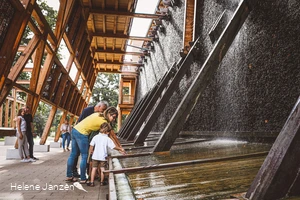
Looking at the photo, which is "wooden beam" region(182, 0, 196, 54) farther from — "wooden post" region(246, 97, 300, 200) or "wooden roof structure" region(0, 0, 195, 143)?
"wooden post" region(246, 97, 300, 200)

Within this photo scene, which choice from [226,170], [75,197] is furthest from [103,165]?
[226,170]

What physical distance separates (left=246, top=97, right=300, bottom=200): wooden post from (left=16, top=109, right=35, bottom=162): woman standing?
24.5 feet

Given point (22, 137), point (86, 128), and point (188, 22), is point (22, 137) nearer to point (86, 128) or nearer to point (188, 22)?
point (86, 128)

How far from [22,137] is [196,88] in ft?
19.4

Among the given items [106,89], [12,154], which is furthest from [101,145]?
[106,89]

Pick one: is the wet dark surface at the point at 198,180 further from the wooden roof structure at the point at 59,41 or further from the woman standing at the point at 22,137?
the woman standing at the point at 22,137

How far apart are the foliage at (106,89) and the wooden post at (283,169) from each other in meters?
35.5

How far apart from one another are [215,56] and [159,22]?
9.31 m

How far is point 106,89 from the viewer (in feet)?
125

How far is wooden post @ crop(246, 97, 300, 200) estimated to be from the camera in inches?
45.7

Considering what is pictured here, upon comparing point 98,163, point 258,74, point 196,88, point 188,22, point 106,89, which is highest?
point 106,89

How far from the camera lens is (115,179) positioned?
6.65 ft

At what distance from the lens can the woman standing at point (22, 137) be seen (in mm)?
7625

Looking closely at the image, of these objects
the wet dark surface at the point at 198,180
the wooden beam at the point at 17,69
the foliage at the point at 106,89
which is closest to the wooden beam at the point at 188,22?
the wooden beam at the point at 17,69
